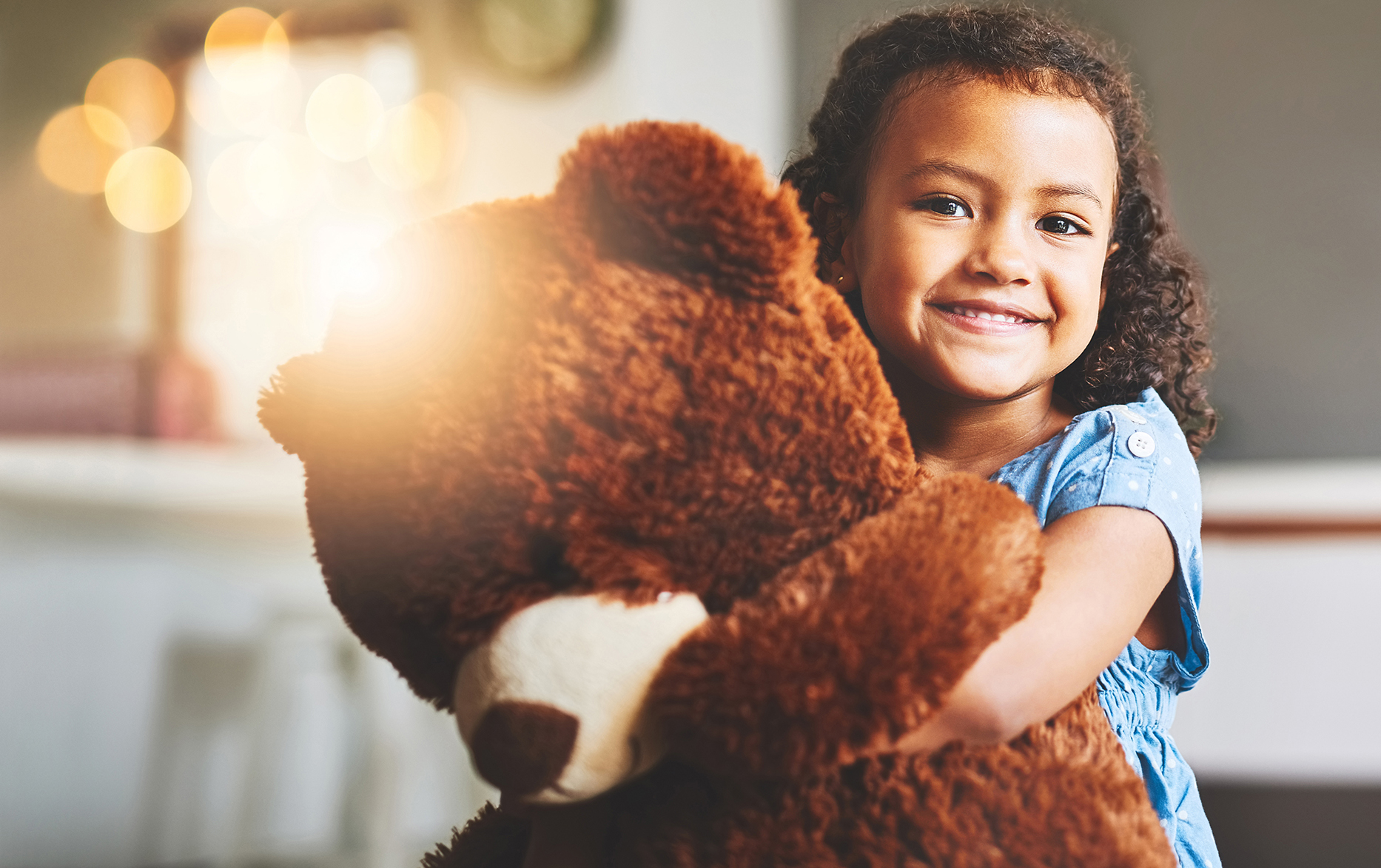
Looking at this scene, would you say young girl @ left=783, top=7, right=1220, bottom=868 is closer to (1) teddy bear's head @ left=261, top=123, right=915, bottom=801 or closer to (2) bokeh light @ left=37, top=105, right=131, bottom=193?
(1) teddy bear's head @ left=261, top=123, right=915, bottom=801

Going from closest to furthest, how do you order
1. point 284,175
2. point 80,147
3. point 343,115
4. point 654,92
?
point 654,92 → point 343,115 → point 284,175 → point 80,147

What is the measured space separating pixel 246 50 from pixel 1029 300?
2689 millimetres

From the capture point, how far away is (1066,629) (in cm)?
31

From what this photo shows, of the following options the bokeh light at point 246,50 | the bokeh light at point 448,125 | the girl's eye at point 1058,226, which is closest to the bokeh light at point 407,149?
the bokeh light at point 448,125

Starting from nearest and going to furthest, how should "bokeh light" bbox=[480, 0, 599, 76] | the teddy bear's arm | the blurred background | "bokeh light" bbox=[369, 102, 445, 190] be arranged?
1. the teddy bear's arm
2. the blurred background
3. "bokeh light" bbox=[480, 0, 599, 76]
4. "bokeh light" bbox=[369, 102, 445, 190]

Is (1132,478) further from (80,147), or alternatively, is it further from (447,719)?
(80,147)

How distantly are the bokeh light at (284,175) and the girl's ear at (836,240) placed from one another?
7.60 feet

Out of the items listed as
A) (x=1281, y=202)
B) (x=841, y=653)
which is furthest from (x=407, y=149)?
(x=841, y=653)

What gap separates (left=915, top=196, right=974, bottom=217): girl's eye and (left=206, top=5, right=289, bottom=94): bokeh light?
2458 millimetres

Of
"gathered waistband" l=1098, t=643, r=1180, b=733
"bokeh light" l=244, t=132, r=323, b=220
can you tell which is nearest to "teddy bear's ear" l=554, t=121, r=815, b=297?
"gathered waistband" l=1098, t=643, r=1180, b=733

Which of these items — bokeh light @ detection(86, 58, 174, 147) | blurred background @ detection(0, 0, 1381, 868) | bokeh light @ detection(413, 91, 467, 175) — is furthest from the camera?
bokeh light @ detection(86, 58, 174, 147)

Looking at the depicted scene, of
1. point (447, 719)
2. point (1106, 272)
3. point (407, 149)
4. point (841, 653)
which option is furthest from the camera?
point (407, 149)

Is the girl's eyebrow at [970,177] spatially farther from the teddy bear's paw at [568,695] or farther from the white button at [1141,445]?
the teddy bear's paw at [568,695]

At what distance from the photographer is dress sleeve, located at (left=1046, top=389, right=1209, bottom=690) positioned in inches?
15.3
